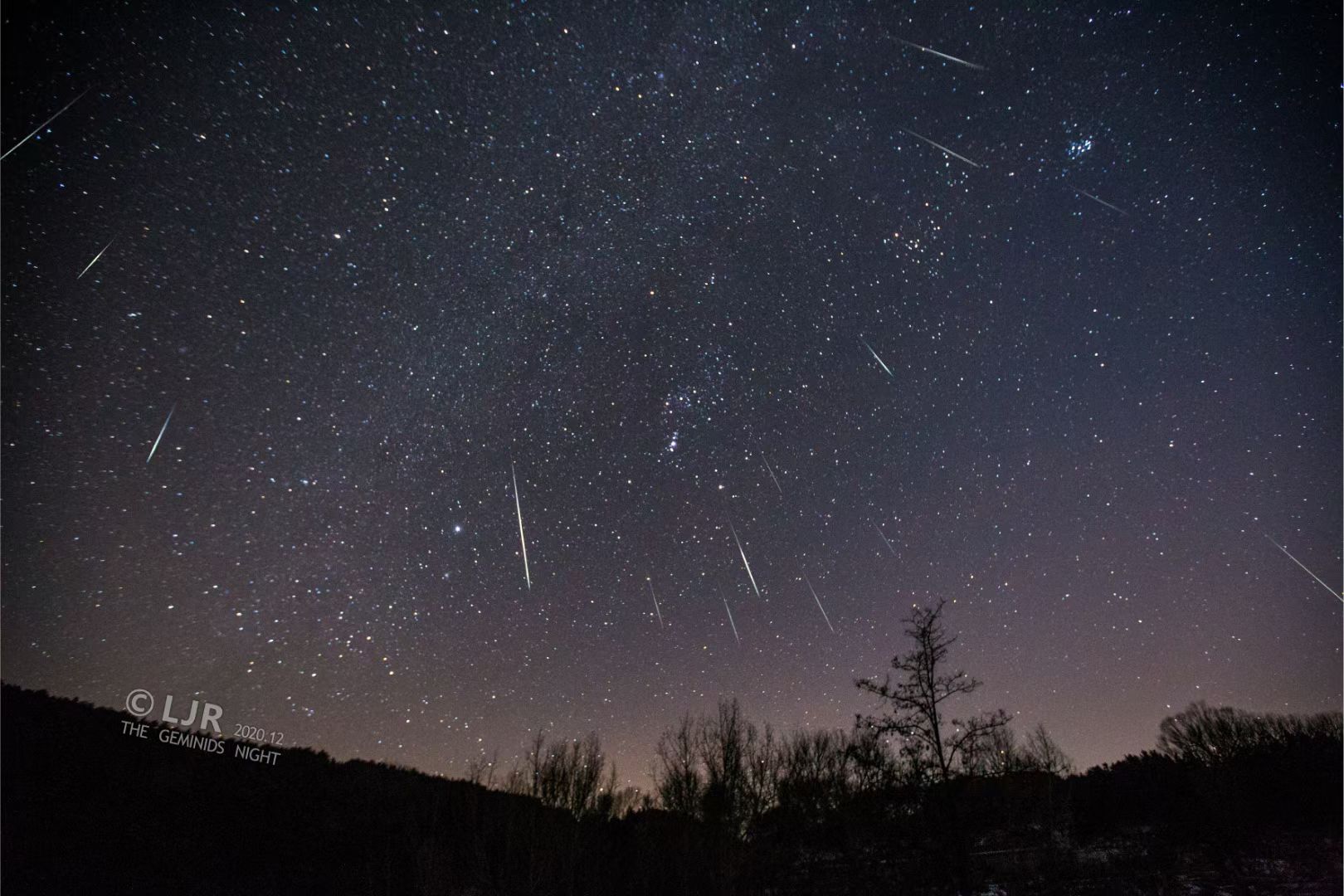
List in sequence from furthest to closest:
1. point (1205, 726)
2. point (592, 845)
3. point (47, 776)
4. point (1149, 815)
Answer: point (1205, 726) < point (1149, 815) < point (592, 845) < point (47, 776)

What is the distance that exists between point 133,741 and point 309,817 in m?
5.34

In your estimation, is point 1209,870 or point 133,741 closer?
point 133,741

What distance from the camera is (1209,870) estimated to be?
1861cm

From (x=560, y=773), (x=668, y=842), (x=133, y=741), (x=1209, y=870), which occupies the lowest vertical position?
(x=1209, y=870)

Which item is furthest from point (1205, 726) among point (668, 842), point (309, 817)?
point (309, 817)

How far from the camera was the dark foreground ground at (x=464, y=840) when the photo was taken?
1373 centimetres

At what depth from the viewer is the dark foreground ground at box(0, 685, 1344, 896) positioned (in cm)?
1373

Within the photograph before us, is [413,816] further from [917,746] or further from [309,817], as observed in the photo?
[917,746]

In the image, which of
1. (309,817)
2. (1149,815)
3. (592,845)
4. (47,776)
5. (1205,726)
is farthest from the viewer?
(1205,726)

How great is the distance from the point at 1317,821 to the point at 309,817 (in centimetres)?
3441

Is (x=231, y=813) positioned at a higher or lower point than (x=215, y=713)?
lower

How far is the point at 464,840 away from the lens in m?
15.2

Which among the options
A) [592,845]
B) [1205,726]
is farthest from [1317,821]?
[592,845]

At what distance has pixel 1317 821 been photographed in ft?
70.7
